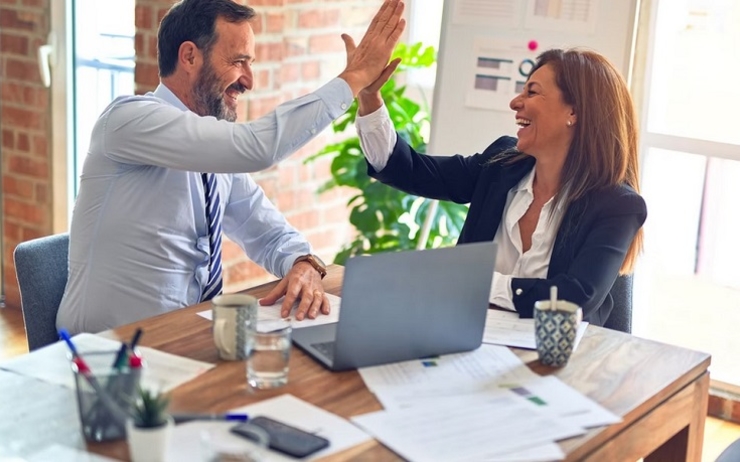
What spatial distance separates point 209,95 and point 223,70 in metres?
0.07

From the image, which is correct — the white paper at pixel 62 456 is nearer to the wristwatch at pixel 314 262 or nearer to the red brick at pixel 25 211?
the wristwatch at pixel 314 262

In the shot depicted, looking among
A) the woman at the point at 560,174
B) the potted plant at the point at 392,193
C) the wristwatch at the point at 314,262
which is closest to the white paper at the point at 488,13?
the potted plant at the point at 392,193

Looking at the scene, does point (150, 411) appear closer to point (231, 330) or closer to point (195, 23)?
point (231, 330)

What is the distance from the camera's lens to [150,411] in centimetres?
135

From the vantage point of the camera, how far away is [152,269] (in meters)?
2.30

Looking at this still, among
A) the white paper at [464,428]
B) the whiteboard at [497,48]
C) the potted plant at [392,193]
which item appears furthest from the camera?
the potted plant at [392,193]

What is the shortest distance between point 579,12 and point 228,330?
1807mm

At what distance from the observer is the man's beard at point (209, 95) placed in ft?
7.94

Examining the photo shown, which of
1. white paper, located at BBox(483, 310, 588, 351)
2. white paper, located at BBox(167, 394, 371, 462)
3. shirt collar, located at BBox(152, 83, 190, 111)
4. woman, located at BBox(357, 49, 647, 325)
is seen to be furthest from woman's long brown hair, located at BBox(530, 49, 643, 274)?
white paper, located at BBox(167, 394, 371, 462)

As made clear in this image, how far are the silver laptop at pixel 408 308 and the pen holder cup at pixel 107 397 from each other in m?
0.39

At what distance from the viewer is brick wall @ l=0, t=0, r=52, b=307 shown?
3.98m

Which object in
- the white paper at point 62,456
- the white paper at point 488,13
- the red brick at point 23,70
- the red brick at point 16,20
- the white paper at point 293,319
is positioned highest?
the white paper at point 488,13

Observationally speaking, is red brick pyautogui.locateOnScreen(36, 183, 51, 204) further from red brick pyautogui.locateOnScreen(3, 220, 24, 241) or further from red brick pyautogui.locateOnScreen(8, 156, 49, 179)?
red brick pyautogui.locateOnScreen(3, 220, 24, 241)

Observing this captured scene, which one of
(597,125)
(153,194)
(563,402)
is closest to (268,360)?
(563,402)
